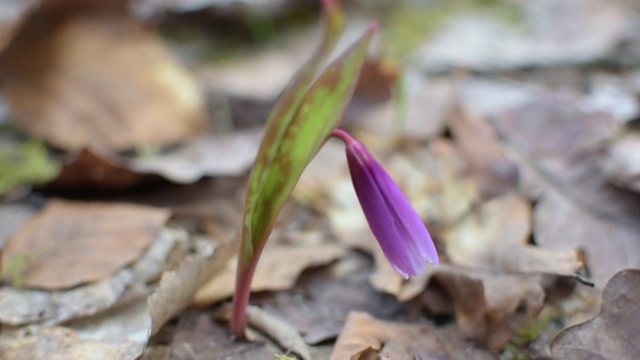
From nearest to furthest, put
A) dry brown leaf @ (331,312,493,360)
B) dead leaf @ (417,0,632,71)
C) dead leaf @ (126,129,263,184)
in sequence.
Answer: dry brown leaf @ (331,312,493,360) < dead leaf @ (126,129,263,184) < dead leaf @ (417,0,632,71)

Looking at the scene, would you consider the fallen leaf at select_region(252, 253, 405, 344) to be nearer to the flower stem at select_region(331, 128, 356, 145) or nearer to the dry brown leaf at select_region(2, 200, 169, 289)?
the dry brown leaf at select_region(2, 200, 169, 289)

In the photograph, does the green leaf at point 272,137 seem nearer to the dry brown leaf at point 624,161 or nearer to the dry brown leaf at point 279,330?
the dry brown leaf at point 279,330

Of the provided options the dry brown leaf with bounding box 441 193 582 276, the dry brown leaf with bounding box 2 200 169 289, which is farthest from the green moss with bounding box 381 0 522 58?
the dry brown leaf with bounding box 2 200 169 289

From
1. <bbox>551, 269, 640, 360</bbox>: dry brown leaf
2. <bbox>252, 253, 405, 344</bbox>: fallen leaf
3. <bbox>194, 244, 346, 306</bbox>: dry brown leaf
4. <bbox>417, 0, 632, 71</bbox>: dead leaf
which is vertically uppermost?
<bbox>551, 269, 640, 360</bbox>: dry brown leaf

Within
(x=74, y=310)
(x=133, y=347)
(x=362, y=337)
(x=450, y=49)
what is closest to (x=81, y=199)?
(x=74, y=310)

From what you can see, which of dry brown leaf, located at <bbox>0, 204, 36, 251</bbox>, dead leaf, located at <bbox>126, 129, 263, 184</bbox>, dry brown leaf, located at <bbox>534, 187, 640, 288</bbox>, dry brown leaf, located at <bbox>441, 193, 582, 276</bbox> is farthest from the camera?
dead leaf, located at <bbox>126, 129, 263, 184</bbox>

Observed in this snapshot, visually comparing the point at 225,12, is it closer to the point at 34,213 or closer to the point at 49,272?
the point at 34,213

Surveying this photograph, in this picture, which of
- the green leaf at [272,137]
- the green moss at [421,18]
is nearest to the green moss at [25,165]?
the green leaf at [272,137]
